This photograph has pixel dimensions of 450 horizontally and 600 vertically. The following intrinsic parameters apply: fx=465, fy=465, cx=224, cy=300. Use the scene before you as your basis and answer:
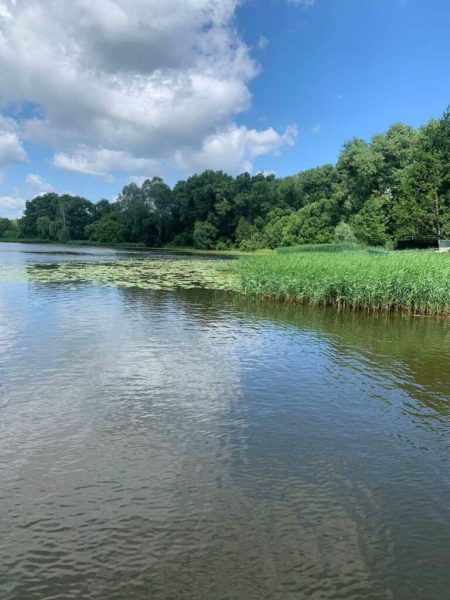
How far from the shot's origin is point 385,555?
454 cm

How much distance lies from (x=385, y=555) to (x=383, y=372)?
260 inches

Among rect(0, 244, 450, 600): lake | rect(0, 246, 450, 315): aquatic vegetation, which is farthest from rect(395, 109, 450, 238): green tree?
rect(0, 244, 450, 600): lake

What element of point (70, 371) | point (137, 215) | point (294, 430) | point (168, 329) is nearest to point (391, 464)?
point (294, 430)

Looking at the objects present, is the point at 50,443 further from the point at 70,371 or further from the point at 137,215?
the point at 137,215

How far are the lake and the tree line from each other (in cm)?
3848

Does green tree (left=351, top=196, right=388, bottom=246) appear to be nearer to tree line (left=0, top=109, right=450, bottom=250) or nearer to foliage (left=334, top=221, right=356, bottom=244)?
tree line (left=0, top=109, right=450, bottom=250)

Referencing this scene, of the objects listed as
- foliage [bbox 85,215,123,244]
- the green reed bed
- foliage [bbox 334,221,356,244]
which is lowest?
the green reed bed

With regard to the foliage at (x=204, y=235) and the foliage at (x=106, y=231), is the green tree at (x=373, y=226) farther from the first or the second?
the foliage at (x=106, y=231)

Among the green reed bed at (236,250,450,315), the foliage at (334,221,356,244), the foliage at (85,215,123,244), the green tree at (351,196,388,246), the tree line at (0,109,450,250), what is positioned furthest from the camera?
the foliage at (85,215,123,244)

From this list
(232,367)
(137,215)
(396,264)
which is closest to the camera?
(232,367)

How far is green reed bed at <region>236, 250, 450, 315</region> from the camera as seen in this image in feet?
58.5

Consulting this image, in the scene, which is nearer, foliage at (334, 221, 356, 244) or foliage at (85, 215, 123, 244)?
foliage at (334, 221, 356, 244)

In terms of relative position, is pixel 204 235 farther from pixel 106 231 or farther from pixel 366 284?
pixel 366 284

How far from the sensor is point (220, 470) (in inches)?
236
